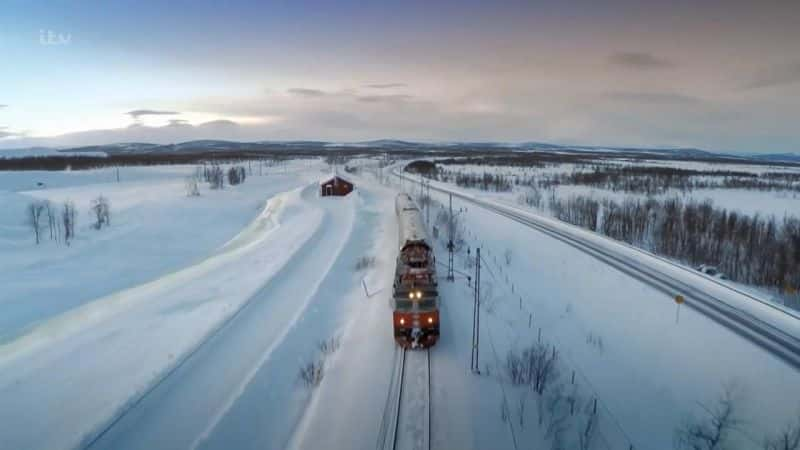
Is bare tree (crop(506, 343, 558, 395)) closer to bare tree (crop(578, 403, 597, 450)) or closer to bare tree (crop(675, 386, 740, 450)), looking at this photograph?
bare tree (crop(578, 403, 597, 450))

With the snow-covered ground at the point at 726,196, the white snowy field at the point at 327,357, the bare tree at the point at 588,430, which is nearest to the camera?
the white snowy field at the point at 327,357

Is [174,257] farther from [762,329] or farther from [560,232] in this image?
[762,329]

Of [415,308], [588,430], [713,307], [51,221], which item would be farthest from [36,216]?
[713,307]

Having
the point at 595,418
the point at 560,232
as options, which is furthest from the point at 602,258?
the point at 595,418

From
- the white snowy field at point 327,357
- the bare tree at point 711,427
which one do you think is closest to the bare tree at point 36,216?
the white snowy field at point 327,357

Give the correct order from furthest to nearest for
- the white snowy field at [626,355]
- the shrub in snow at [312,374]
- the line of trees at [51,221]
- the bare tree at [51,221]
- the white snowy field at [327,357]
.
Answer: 1. the bare tree at [51,221]
2. the line of trees at [51,221]
3. the shrub in snow at [312,374]
4. the white snowy field at [626,355]
5. the white snowy field at [327,357]

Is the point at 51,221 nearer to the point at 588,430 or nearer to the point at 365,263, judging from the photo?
the point at 365,263

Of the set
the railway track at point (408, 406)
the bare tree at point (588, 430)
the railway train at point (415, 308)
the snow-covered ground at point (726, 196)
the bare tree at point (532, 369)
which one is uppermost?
the snow-covered ground at point (726, 196)

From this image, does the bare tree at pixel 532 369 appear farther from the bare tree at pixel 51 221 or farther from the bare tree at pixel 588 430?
the bare tree at pixel 51 221
